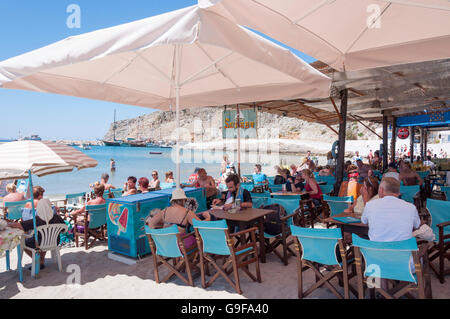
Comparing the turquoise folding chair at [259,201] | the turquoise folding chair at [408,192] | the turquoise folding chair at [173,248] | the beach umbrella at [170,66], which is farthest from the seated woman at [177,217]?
the turquoise folding chair at [408,192]

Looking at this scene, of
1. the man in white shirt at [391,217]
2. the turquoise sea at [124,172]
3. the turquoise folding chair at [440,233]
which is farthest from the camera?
the turquoise sea at [124,172]

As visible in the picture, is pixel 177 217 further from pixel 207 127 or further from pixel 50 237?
pixel 207 127

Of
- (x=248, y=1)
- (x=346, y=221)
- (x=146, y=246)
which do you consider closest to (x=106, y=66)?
(x=248, y=1)

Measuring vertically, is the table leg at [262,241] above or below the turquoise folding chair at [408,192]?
below

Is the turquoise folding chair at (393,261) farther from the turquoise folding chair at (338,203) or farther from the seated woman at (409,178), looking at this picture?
the seated woman at (409,178)

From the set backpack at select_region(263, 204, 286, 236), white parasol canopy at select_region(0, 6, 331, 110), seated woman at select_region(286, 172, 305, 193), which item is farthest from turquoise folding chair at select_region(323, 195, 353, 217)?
white parasol canopy at select_region(0, 6, 331, 110)

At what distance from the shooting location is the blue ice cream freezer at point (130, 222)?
4387mm

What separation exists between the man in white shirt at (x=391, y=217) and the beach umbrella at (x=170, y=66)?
1589 mm

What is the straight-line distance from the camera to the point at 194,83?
16.1 ft

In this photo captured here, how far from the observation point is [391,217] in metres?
2.70

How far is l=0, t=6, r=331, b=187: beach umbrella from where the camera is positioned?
7.67ft

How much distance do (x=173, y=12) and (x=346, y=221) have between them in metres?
2.71

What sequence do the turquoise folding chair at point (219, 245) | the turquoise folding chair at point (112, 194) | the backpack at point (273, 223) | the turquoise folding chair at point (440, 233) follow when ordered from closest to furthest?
the turquoise folding chair at point (219, 245) → the turquoise folding chair at point (440, 233) → the backpack at point (273, 223) → the turquoise folding chair at point (112, 194)
